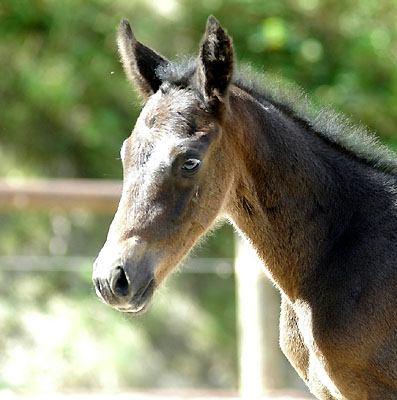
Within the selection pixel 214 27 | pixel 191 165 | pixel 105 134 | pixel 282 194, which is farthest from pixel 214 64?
pixel 105 134

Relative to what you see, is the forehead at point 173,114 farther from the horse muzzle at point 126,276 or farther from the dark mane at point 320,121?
the horse muzzle at point 126,276

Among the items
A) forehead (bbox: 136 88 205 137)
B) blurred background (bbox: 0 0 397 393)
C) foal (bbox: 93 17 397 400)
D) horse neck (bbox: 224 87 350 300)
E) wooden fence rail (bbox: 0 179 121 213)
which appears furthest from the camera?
blurred background (bbox: 0 0 397 393)

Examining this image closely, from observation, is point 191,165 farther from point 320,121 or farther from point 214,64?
point 320,121

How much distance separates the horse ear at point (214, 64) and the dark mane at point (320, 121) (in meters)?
0.24

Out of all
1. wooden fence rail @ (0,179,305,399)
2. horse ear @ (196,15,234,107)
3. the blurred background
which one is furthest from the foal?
the blurred background

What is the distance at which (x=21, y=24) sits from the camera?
26.5ft

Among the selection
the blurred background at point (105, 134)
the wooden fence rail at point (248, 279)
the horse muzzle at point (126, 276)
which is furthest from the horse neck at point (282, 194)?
the blurred background at point (105, 134)

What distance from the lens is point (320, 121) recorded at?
3502 millimetres

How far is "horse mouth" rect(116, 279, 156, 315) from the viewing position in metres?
2.86

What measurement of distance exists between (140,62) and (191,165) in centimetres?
69

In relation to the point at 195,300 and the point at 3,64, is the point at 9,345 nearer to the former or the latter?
the point at 195,300

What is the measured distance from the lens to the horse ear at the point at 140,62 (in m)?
3.42

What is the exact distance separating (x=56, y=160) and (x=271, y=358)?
389cm

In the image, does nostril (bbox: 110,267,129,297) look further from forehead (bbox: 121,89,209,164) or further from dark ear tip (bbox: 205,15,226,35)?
dark ear tip (bbox: 205,15,226,35)
